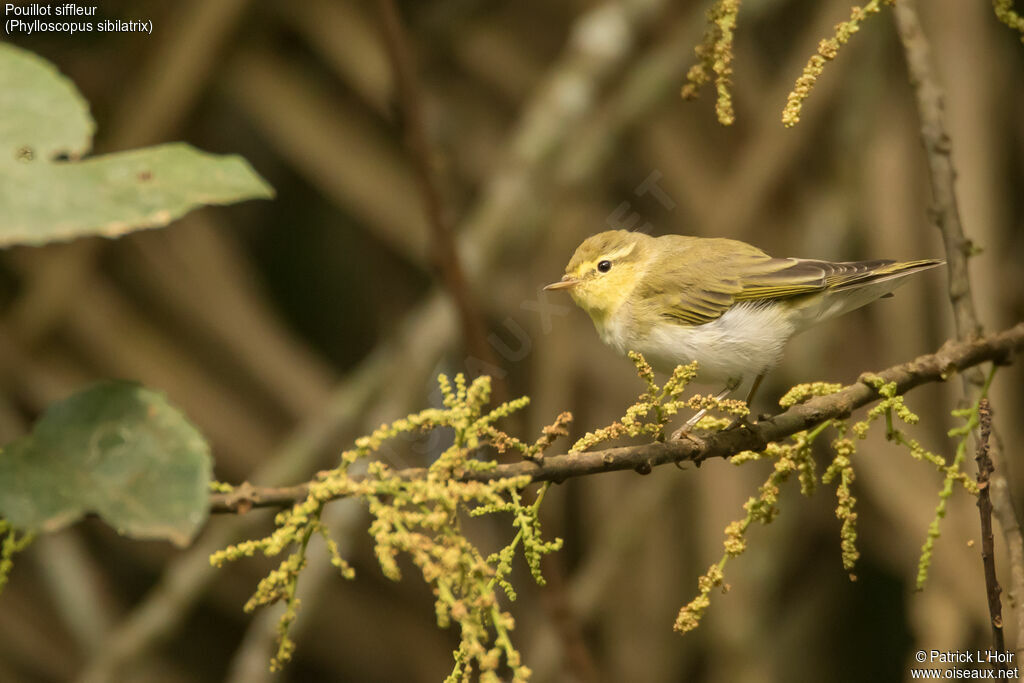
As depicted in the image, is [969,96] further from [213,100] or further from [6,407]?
[6,407]

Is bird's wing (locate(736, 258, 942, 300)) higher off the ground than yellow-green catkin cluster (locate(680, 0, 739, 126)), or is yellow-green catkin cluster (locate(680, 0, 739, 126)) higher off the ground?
bird's wing (locate(736, 258, 942, 300))

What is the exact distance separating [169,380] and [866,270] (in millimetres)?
2491

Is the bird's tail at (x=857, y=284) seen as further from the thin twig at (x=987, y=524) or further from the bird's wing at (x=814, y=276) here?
the thin twig at (x=987, y=524)

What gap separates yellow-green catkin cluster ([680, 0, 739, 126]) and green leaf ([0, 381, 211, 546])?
597mm

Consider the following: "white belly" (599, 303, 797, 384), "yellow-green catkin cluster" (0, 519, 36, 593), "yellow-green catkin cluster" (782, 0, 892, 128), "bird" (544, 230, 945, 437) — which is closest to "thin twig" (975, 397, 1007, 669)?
"yellow-green catkin cluster" (782, 0, 892, 128)

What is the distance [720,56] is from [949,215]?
496 mm

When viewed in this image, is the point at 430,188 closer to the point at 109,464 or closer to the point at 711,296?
the point at 711,296

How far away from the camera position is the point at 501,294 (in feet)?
10.4

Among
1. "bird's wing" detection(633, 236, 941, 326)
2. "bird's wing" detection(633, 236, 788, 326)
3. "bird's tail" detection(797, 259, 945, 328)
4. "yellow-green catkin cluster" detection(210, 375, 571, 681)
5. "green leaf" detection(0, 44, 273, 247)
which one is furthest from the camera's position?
"bird's wing" detection(633, 236, 788, 326)

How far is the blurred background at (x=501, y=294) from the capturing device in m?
2.73

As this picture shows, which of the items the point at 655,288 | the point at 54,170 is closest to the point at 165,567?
the point at 655,288

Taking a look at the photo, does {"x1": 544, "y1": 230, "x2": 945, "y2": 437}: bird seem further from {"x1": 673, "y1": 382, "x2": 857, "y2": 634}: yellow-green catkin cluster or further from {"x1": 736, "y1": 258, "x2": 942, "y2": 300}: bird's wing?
{"x1": 673, "y1": 382, "x2": 857, "y2": 634}: yellow-green catkin cluster

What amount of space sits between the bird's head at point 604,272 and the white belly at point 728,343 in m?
0.13

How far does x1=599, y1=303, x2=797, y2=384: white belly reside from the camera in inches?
66.3
